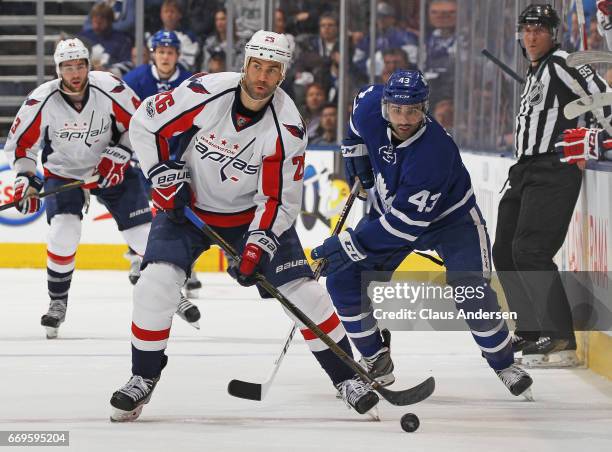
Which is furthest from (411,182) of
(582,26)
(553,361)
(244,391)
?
(582,26)

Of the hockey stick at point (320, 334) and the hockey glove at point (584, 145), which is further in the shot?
the hockey glove at point (584, 145)

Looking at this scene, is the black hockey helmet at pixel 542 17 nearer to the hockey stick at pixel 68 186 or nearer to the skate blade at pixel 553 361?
the skate blade at pixel 553 361

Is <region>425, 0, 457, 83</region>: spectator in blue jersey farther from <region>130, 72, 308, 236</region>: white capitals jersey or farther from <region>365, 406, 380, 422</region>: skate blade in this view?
<region>365, 406, 380, 422</region>: skate blade

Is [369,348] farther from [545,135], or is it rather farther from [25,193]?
[25,193]

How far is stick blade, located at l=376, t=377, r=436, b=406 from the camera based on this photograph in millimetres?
3680

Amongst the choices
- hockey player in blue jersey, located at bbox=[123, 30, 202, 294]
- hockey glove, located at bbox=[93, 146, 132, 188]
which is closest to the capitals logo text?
→ hockey glove, located at bbox=[93, 146, 132, 188]

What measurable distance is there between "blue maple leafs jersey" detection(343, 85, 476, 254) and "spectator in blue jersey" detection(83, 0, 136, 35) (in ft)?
15.4

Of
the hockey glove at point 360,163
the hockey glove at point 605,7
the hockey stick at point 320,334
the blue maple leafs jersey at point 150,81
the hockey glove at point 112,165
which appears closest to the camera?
the hockey stick at point 320,334

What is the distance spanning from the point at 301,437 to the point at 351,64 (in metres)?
5.43

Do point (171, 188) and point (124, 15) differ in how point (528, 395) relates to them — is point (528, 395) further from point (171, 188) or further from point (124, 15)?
point (124, 15)

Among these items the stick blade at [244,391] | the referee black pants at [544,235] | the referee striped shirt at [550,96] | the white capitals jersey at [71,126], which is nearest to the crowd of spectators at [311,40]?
the white capitals jersey at [71,126]

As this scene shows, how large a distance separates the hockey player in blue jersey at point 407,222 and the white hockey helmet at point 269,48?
0.34 metres

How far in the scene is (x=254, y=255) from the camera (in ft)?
11.6

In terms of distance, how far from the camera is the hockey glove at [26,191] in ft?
17.6
